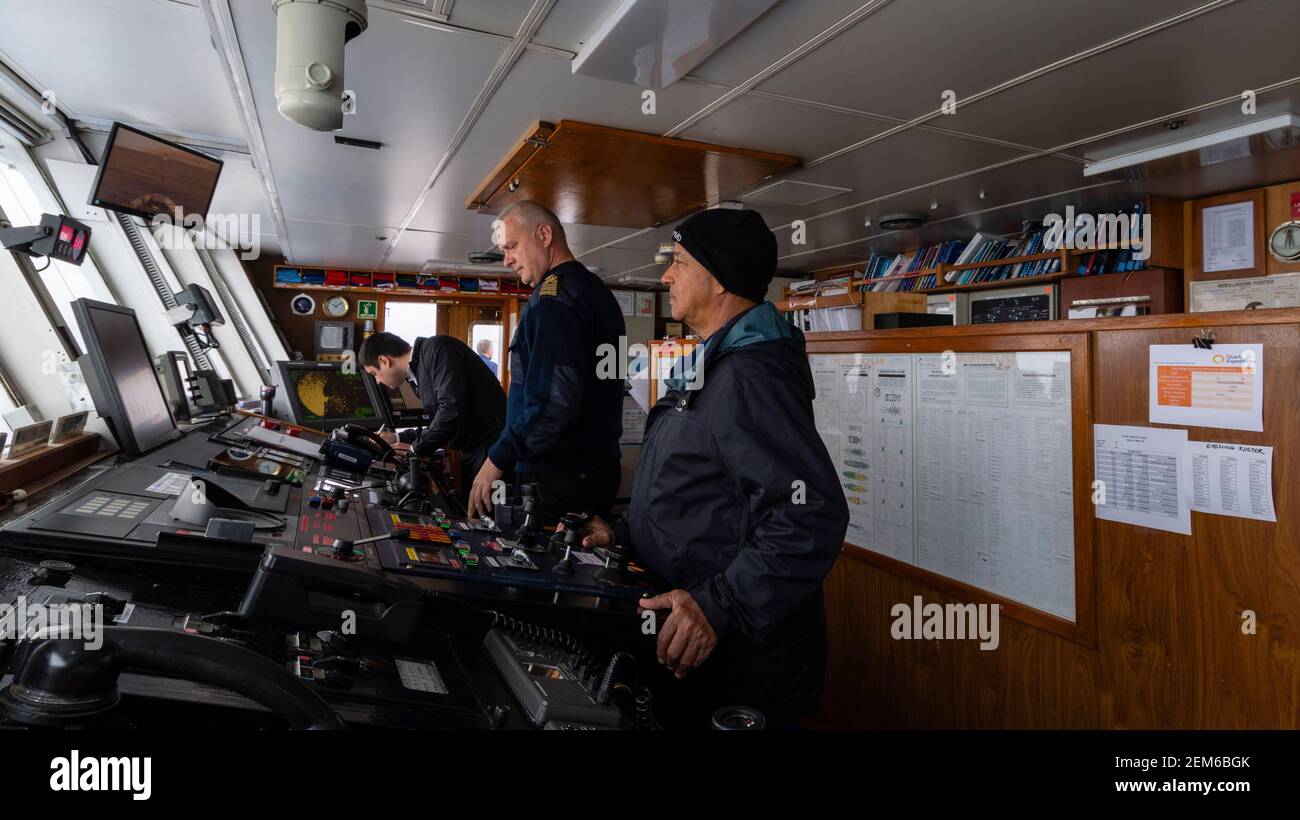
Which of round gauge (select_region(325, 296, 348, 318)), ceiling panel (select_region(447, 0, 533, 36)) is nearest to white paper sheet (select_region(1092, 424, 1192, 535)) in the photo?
ceiling panel (select_region(447, 0, 533, 36))

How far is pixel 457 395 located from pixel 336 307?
20.6 feet

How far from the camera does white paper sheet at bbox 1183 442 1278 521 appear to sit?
1489mm

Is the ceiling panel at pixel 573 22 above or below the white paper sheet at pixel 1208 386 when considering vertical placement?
above

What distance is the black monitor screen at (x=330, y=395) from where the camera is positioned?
4332 mm

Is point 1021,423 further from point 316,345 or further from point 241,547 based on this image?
point 316,345

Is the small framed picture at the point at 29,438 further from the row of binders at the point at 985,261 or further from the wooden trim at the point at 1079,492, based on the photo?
the row of binders at the point at 985,261

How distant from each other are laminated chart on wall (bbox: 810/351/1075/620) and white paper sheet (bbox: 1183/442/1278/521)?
288 millimetres

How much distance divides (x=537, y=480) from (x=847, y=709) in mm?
1363

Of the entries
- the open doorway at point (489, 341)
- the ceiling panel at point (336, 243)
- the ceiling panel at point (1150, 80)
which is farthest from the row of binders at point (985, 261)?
the open doorway at point (489, 341)

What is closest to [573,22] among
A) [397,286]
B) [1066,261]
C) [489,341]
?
[1066,261]

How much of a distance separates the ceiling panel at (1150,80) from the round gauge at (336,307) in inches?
316

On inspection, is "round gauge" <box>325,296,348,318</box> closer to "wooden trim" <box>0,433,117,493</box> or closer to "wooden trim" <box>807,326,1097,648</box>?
"wooden trim" <box>0,433,117,493</box>

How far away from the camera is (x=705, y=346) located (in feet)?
5.14

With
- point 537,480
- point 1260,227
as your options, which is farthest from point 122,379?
point 1260,227
